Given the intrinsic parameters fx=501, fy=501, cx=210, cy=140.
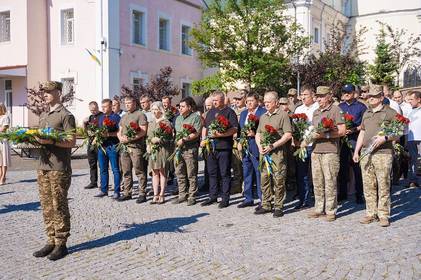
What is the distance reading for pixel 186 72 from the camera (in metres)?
31.9

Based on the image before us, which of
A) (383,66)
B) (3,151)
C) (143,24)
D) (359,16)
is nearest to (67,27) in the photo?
(143,24)

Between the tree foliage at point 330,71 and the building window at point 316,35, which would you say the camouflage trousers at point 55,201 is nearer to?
the tree foliage at point 330,71

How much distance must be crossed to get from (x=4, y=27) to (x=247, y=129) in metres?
22.5

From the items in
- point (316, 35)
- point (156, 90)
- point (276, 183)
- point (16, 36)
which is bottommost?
point (276, 183)

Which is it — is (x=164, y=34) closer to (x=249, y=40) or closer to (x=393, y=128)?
(x=249, y=40)

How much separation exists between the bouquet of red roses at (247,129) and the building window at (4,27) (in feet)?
71.9

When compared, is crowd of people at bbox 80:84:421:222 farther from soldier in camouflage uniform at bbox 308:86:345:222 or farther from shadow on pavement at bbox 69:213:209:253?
shadow on pavement at bbox 69:213:209:253

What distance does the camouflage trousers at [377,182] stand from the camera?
7.39 m

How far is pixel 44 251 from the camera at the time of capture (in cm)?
625

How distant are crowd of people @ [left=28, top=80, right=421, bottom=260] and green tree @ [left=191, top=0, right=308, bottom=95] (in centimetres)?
1302

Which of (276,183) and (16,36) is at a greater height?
(16,36)

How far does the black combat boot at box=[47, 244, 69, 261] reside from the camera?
20.0ft

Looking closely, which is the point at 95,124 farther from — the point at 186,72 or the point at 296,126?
the point at 186,72

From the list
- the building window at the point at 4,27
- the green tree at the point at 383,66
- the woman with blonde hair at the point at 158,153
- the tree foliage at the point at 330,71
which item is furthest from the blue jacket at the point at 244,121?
the green tree at the point at 383,66
